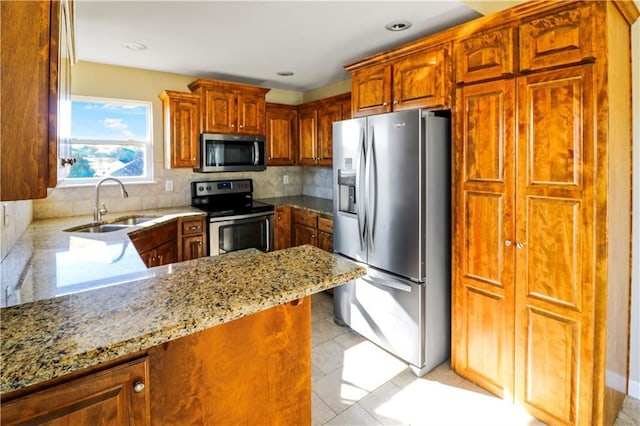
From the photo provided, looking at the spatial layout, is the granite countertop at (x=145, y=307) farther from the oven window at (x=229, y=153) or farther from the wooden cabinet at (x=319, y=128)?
the wooden cabinet at (x=319, y=128)

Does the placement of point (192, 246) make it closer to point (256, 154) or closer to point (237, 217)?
point (237, 217)

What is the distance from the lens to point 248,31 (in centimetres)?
272

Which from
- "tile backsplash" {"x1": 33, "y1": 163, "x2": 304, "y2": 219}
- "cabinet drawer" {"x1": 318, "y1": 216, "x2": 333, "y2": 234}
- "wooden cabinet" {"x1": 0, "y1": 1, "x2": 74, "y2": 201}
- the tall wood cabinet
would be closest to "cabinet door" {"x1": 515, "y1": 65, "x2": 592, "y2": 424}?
the tall wood cabinet

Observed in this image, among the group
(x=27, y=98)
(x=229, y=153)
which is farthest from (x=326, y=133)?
(x=27, y=98)

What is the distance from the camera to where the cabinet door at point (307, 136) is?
4.39 metres

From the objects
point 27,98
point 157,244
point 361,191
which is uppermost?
point 27,98

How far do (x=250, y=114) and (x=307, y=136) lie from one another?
78 cm

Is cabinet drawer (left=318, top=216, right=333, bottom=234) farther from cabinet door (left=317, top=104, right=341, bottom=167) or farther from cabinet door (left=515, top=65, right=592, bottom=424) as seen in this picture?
cabinet door (left=515, top=65, right=592, bottom=424)

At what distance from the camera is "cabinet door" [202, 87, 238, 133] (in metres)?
3.81

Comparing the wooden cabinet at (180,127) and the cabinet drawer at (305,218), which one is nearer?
the wooden cabinet at (180,127)

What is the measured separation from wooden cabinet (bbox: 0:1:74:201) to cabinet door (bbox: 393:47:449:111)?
2.17 metres

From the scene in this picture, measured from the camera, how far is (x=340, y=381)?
7.95 ft

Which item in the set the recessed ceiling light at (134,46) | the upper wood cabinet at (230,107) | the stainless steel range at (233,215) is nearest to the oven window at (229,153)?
the upper wood cabinet at (230,107)

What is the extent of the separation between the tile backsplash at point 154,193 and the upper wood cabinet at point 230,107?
2.14ft
